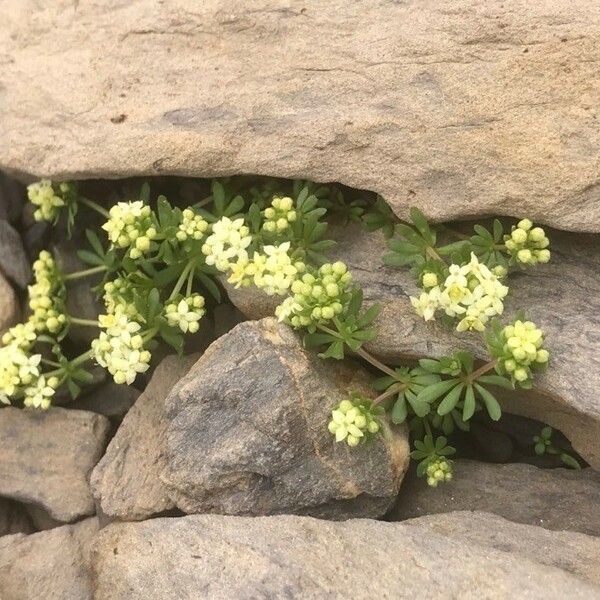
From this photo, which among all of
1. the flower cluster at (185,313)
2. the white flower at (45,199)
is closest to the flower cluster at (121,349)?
the flower cluster at (185,313)

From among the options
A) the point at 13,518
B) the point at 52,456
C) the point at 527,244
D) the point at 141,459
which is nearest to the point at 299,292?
the point at 527,244

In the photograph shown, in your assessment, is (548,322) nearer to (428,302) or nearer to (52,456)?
(428,302)

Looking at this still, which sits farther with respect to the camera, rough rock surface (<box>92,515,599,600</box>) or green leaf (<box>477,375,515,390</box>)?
green leaf (<box>477,375,515,390</box>)

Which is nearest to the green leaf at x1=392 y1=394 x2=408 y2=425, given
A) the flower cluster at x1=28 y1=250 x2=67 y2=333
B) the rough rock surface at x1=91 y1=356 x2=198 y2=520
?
the rough rock surface at x1=91 y1=356 x2=198 y2=520

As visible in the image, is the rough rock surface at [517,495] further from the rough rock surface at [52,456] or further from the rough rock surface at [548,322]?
the rough rock surface at [52,456]

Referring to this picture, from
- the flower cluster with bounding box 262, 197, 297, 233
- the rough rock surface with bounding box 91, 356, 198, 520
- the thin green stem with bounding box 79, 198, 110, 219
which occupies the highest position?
the flower cluster with bounding box 262, 197, 297, 233

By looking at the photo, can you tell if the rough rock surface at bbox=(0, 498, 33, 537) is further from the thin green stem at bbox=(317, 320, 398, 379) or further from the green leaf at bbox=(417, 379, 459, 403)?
the green leaf at bbox=(417, 379, 459, 403)
